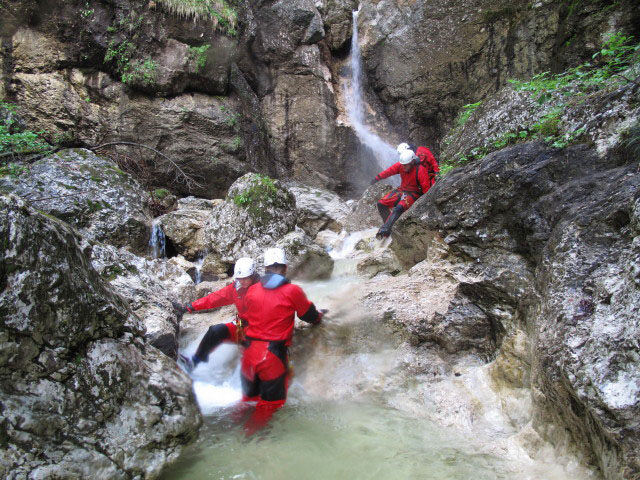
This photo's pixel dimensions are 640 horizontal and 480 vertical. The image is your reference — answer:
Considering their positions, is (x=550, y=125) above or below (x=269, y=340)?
above

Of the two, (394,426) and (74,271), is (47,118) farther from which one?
(394,426)

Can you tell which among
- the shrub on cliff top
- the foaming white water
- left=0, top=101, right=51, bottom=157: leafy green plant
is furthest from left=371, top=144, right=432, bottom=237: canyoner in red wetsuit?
the shrub on cliff top

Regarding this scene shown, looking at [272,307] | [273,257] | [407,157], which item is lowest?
[272,307]

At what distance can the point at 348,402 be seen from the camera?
3.86 m

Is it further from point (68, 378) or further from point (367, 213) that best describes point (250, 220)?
point (68, 378)

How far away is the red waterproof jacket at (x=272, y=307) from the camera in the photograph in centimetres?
400

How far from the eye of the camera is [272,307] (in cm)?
399

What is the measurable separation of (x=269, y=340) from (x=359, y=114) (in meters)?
11.2

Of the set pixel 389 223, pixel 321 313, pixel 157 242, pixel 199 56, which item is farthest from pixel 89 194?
pixel 199 56

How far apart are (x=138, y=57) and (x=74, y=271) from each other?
1059 cm

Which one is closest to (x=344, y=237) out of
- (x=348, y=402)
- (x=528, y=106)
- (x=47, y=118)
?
(x=528, y=106)

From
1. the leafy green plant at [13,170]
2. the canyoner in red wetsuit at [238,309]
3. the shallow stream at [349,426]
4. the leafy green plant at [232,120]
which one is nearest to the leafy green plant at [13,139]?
the leafy green plant at [13,170]

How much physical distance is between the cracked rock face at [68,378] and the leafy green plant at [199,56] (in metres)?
10.1

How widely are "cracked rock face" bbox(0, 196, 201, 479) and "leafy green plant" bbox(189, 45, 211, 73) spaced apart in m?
10.1
